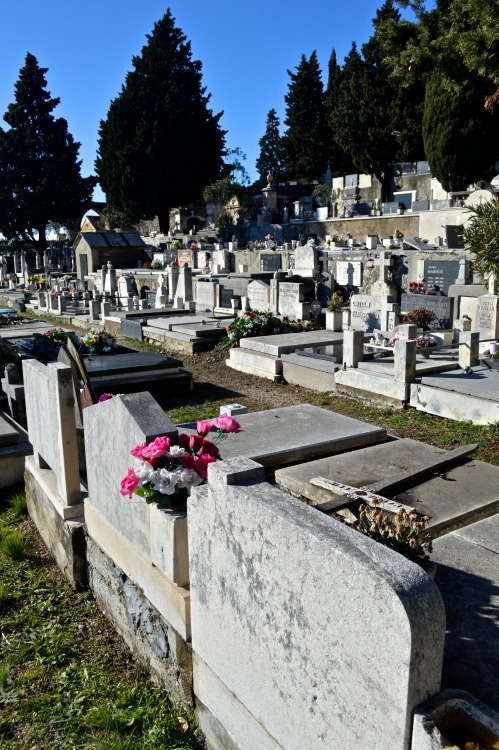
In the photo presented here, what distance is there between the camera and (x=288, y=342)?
38.6 feet

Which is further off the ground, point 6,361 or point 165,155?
point 165,155

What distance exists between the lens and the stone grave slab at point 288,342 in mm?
11297

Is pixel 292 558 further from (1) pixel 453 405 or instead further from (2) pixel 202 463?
(1) pixel 453 405

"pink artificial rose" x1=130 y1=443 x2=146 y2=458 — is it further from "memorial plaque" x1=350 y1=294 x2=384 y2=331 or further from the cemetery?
"memorial plaque" x1=350 y1=294 x2=384 y2=331

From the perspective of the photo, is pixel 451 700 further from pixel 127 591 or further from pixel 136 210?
pixel 136 210

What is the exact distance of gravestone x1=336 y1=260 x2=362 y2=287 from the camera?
18266mm

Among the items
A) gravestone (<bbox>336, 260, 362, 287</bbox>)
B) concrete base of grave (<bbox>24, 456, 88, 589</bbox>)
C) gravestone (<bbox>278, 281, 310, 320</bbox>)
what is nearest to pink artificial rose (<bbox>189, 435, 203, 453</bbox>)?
concrete base of grave (<bbox>24, 456, 88, 589</bbox>)

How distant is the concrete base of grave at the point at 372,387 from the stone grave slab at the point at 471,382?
0.37 meters

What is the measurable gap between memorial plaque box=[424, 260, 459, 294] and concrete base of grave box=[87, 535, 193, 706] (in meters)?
13.3

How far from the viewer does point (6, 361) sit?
9.12 m

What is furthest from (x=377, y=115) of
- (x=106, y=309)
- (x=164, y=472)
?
(x=164, y=472)

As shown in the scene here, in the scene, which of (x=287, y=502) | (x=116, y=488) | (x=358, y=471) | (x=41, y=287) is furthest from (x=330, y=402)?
(x=41, y=287)

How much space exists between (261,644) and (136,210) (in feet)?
158

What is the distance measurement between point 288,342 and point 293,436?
21.7 ft
